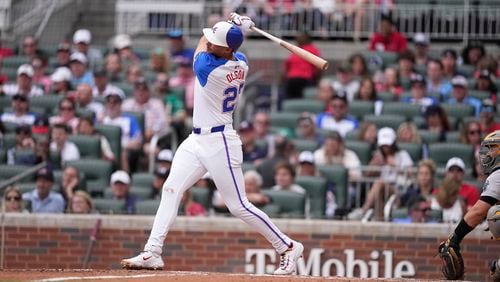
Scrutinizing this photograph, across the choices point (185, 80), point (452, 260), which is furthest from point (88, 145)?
point (452, 260)

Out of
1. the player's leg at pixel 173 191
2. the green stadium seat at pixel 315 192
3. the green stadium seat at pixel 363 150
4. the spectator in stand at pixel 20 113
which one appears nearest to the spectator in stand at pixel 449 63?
the green stadium seat at pixel 363 150

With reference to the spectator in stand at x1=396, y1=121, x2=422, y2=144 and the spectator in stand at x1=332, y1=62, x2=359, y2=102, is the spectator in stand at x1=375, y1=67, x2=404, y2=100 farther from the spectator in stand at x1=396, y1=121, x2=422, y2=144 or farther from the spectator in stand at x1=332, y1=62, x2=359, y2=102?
the spectator in stand at x1=396, y1=121, x2=422, y2=144

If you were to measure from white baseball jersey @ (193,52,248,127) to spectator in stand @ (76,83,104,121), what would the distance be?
20.4ft

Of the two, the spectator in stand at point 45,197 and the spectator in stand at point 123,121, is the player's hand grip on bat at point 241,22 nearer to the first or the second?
the spectator in stand at point 45,197

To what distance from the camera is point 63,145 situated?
1530 centimetres

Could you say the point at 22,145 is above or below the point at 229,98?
below

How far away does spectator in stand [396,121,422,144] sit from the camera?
50.1 ft

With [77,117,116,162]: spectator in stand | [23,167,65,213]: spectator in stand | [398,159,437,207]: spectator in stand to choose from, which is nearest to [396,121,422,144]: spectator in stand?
[398,159,437,207]: spectator in stand

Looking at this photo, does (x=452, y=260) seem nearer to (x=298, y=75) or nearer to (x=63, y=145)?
(x=63, y=145)

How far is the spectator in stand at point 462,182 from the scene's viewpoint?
13.8m

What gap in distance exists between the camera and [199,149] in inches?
411

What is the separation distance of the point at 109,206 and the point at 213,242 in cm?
137

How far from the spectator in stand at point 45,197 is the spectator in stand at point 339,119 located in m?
3.68

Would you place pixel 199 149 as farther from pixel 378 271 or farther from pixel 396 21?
pixel 396 21
